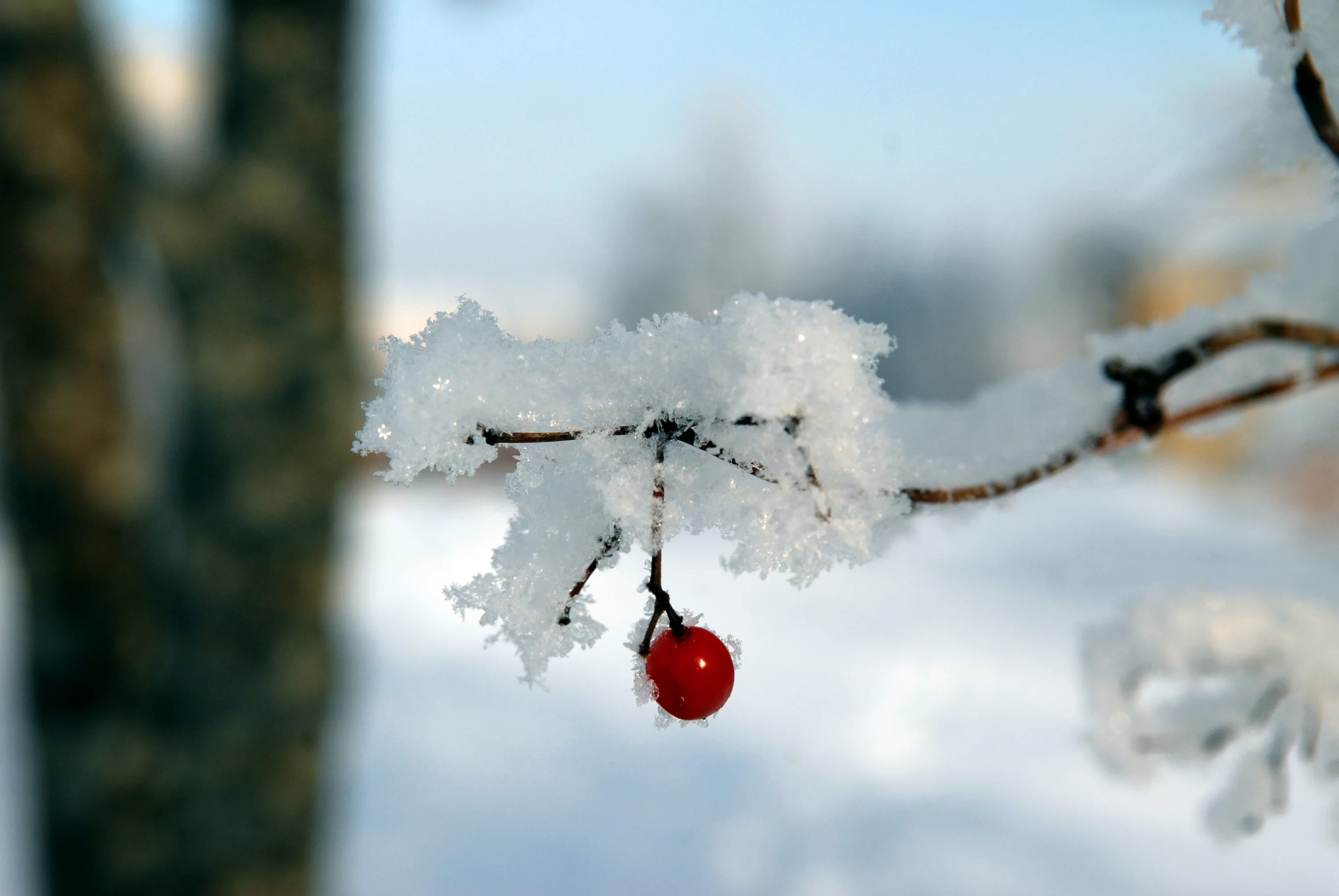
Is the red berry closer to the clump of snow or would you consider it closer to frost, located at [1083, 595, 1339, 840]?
the clump of snow

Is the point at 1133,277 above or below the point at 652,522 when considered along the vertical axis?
above

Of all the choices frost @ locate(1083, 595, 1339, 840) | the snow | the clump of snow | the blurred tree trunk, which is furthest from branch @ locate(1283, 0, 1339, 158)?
the blurred tree trunk

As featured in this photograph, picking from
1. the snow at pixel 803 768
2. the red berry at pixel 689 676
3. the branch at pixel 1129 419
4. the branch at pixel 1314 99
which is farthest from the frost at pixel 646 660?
the snow at pixel 803 768

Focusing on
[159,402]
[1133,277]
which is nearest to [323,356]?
[159,402]

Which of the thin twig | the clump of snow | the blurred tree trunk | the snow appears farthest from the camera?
the snow

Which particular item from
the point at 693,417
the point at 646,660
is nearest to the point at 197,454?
the point at 646,660

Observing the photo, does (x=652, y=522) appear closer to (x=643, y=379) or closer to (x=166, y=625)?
(x=643, y=379)

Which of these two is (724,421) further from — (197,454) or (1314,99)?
(197,454)

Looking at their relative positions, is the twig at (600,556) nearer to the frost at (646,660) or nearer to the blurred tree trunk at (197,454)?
the frost at (646,660)
